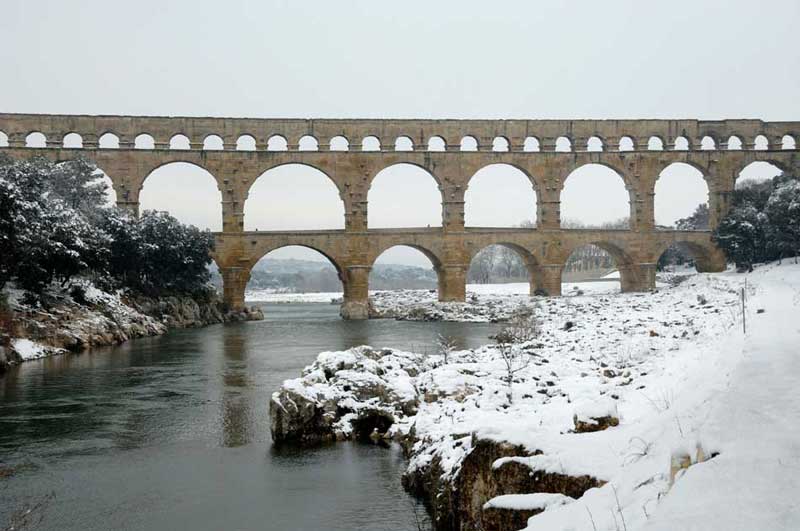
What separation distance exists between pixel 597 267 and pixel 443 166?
166 feet

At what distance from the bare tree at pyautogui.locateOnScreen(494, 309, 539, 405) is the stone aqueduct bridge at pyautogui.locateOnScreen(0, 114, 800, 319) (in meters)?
12.4

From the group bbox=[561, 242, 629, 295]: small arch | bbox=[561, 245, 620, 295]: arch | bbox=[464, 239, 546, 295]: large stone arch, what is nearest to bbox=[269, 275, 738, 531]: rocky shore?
bbox=[464, 239, 546, 295]: large stone arch

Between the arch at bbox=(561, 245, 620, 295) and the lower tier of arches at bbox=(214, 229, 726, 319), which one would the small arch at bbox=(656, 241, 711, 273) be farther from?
the lower tier of arches at bbox=(214, 229, 726, 319)

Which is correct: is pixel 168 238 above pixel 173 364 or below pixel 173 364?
above

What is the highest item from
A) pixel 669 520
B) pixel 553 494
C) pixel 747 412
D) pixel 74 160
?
pixel 74 160

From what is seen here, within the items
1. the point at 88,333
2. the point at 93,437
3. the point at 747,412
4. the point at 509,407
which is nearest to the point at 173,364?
the point at 88,333

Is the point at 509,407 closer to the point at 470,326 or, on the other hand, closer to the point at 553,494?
the point at 553,494

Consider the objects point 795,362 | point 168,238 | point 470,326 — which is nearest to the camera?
point 795,362

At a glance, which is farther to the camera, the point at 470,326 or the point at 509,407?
the point at 470,326

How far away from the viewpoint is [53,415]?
11977mm

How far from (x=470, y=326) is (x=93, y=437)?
20918 mm

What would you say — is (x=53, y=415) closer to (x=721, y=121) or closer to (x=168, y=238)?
(x=168, y=238)

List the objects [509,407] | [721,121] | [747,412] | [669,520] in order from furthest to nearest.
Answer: [721,121]
[509,407]
[747,412]
[669,520]

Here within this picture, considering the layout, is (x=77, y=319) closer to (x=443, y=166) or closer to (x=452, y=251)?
A: (x=452, y=251)
